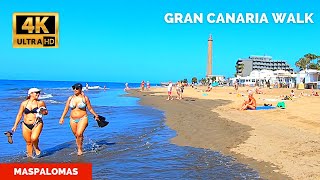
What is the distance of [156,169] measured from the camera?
21.5ft

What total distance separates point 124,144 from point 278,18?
9598 millimetres

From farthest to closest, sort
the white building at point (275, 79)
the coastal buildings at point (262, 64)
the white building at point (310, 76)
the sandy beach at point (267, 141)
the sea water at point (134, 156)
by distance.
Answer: the coastal buildings at point (262, 64) → the white building at point (275, 79) → the white building at point (310, 76) → the sandy beach at point (267, 141) → the sea water at point (134, 156)

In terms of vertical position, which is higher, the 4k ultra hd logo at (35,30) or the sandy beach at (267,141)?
the 4k ultra hd logo at (35,30)

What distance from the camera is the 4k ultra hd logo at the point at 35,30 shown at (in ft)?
23.7

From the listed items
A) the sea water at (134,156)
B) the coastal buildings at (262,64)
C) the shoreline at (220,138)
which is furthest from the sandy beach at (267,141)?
the coastal buildings at (262,64)

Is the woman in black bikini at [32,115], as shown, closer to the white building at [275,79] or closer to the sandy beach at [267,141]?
the sandy beach at [267,141]

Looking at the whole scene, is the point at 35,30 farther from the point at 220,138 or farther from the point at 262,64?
the point at 262,64

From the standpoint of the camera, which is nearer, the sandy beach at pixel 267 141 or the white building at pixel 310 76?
the sandy beach at pixel 267 141

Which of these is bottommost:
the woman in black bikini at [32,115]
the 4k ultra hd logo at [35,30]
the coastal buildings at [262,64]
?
the woman in black bikini at [32,115]

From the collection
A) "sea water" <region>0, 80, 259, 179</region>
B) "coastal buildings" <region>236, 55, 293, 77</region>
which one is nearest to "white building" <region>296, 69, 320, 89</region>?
"sea water" <region>0, 80, 259, 179</region>

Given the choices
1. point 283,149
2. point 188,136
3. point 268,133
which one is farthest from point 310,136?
point 188,136

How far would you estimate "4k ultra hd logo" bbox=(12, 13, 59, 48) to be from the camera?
23.7ft

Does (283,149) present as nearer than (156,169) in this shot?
No

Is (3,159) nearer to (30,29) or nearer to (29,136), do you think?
(29,136)
